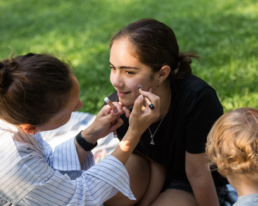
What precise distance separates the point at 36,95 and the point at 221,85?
97.0 inches

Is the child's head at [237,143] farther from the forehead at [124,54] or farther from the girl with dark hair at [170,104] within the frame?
the forehead at [124,54]

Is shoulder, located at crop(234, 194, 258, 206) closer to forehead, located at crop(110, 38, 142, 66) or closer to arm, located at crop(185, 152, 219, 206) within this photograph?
arm, located at crop(185, 152, 219, 206)

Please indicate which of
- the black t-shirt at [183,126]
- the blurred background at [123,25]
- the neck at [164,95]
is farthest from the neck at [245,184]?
the blurred background at [123,25]

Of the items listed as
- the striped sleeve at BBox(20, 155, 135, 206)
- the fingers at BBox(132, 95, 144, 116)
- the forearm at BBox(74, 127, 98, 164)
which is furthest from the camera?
the forearm at BBox(74, 127, 98, 164)

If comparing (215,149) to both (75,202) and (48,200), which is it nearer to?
(75,202)

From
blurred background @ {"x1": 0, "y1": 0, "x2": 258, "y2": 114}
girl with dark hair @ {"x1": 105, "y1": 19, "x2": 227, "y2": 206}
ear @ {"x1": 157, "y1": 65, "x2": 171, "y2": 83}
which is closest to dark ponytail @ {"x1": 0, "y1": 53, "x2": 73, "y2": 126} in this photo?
blurred background @ {"x1": 0, "y1": 0, "x2": 258, "y2": 114}

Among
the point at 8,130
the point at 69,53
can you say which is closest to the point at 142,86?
the point at 8,130

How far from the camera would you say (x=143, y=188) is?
2.16m

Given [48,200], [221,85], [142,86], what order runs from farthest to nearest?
[221,85] → [142,86] → [48,200]

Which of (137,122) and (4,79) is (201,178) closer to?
(137,122)

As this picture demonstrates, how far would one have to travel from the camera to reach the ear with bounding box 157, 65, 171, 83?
6.26 feet

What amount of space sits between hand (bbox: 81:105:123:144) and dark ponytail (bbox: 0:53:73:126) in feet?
1.50

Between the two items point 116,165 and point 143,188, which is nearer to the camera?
point 116,165

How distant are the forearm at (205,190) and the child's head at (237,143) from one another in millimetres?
487
